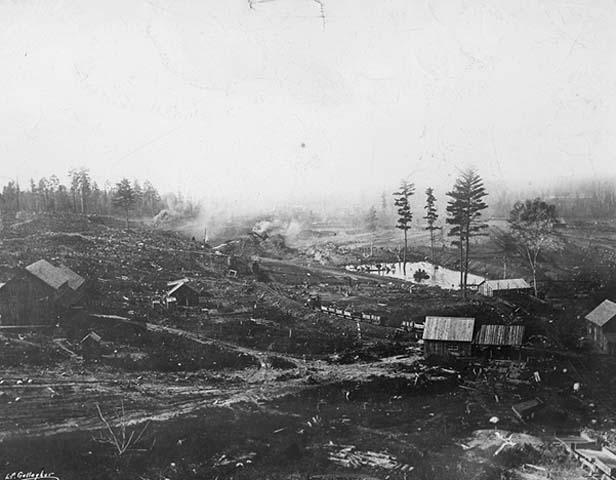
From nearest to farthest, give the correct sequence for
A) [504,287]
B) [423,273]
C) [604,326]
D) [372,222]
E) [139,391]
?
[139,391] → [604,326] → [372,222] → [504,287] → [423,273]

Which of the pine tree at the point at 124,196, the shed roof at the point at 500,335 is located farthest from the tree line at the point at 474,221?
the pine tree at the point at 124,196

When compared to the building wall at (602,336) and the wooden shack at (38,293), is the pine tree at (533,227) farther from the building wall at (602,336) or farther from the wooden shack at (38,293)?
the wooden shack at (38,293)

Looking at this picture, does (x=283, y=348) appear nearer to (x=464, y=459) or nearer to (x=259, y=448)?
(x=259, y=448)

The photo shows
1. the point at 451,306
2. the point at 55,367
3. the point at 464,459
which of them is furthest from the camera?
the point at 451,306

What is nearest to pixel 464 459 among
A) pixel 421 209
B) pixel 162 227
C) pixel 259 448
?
pixel 259 448

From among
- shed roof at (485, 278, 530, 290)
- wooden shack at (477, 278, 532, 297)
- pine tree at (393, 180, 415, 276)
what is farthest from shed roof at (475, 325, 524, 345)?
pine tree at (393, 180, 415, 276)

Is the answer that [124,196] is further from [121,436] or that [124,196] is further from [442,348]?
[442,348]
